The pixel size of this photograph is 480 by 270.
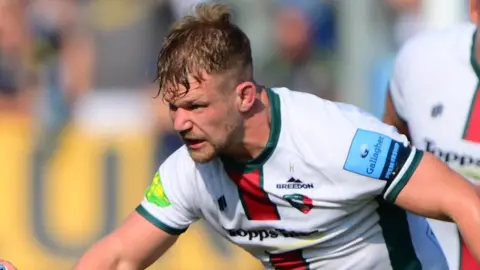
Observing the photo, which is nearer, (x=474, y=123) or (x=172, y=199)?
(x=172, y=199)

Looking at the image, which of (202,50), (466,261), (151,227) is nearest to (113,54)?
(151,227)

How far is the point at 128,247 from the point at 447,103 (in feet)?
4.42

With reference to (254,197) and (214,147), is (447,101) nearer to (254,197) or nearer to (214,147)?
(254,197)

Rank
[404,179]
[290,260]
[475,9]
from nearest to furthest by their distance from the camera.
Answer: [404,179], [290,260], [475,9]

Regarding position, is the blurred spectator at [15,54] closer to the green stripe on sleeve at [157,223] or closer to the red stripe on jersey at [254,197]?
the green stripe on sleeve at [157,223]

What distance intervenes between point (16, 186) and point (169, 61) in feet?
14.9

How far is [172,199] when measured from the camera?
427 centimetres

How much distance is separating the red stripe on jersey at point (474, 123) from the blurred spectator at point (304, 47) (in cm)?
373

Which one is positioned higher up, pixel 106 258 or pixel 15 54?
pixel 15 54

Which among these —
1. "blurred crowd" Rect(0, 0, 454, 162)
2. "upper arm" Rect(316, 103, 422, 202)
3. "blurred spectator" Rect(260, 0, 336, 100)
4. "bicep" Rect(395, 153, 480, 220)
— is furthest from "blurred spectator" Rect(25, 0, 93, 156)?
"bicep" Rect(395, 153, 480, 220)

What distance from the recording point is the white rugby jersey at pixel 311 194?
391 centimetres

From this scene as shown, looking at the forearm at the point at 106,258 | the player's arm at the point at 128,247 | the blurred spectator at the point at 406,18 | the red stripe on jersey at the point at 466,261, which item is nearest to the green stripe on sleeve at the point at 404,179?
the red stripe on jersey at the point at 466,261

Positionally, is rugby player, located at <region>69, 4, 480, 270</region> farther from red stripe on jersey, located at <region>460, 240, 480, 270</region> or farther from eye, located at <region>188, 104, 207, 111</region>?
red stripe on jersey, located at <region>460, 240, 480, 270</region>

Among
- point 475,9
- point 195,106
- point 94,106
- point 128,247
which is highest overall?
point 475,9
